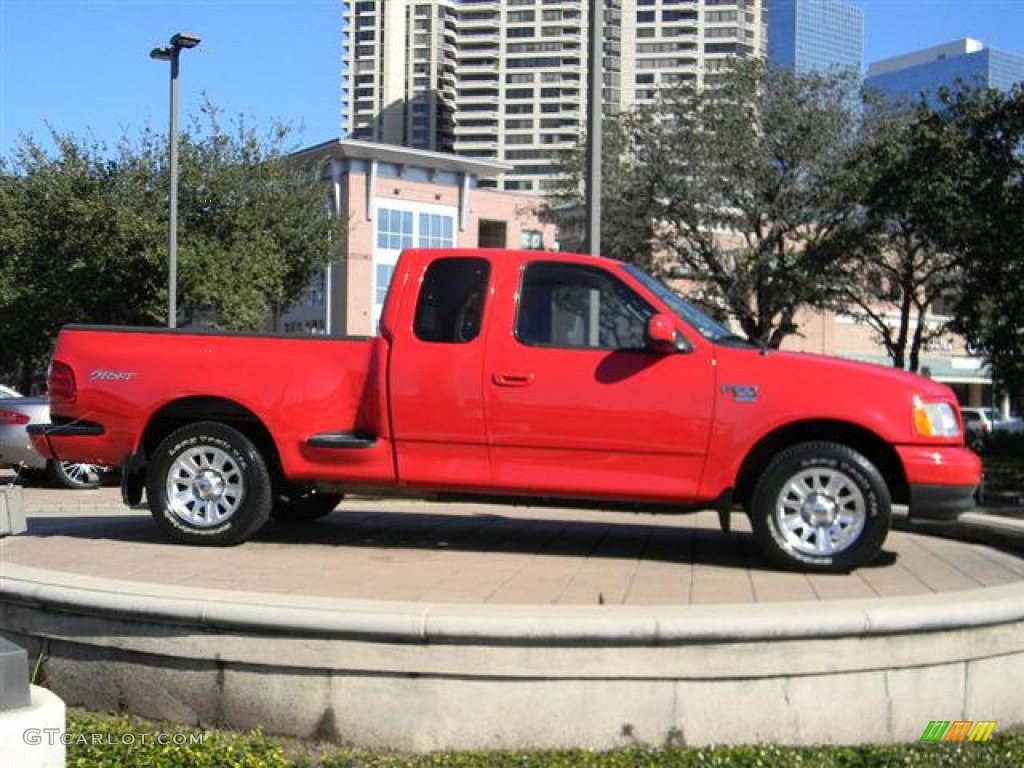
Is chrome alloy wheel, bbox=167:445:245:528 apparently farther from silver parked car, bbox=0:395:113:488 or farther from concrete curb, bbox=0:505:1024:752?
silver parked car, bbox=0:395:113:488

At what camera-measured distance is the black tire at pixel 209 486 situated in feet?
21.3

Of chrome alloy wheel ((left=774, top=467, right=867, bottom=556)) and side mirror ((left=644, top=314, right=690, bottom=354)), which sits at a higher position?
side mirror ((left=644, top=314, right=690, bottom=354))

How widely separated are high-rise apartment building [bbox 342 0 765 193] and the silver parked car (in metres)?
132

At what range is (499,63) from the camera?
158 metres

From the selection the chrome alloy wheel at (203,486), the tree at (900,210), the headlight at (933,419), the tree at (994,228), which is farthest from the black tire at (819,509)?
the tree at (900,210)

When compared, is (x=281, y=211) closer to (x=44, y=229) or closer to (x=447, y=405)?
(x=44, y=229)

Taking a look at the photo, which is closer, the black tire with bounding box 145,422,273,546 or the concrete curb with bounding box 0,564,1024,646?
the concrete curb with bounding box 0,564,1024,646

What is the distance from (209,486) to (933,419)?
174 inches

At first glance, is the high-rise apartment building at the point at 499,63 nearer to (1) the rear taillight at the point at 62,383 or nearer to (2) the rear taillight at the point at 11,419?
(2) the rear taillight at the point at 11,419

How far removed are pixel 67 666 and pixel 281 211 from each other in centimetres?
2692

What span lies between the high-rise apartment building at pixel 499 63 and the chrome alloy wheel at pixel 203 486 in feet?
460

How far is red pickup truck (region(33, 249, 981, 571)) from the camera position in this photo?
584 centimetres

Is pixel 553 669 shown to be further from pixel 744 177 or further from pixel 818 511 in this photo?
pixel 744 177

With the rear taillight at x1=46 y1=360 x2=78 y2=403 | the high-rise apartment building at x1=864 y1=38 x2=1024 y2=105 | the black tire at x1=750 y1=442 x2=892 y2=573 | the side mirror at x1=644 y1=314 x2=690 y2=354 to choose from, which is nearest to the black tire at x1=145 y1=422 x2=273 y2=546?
the rear taillight at x1=46 y1=360 x2=78 y2=403
